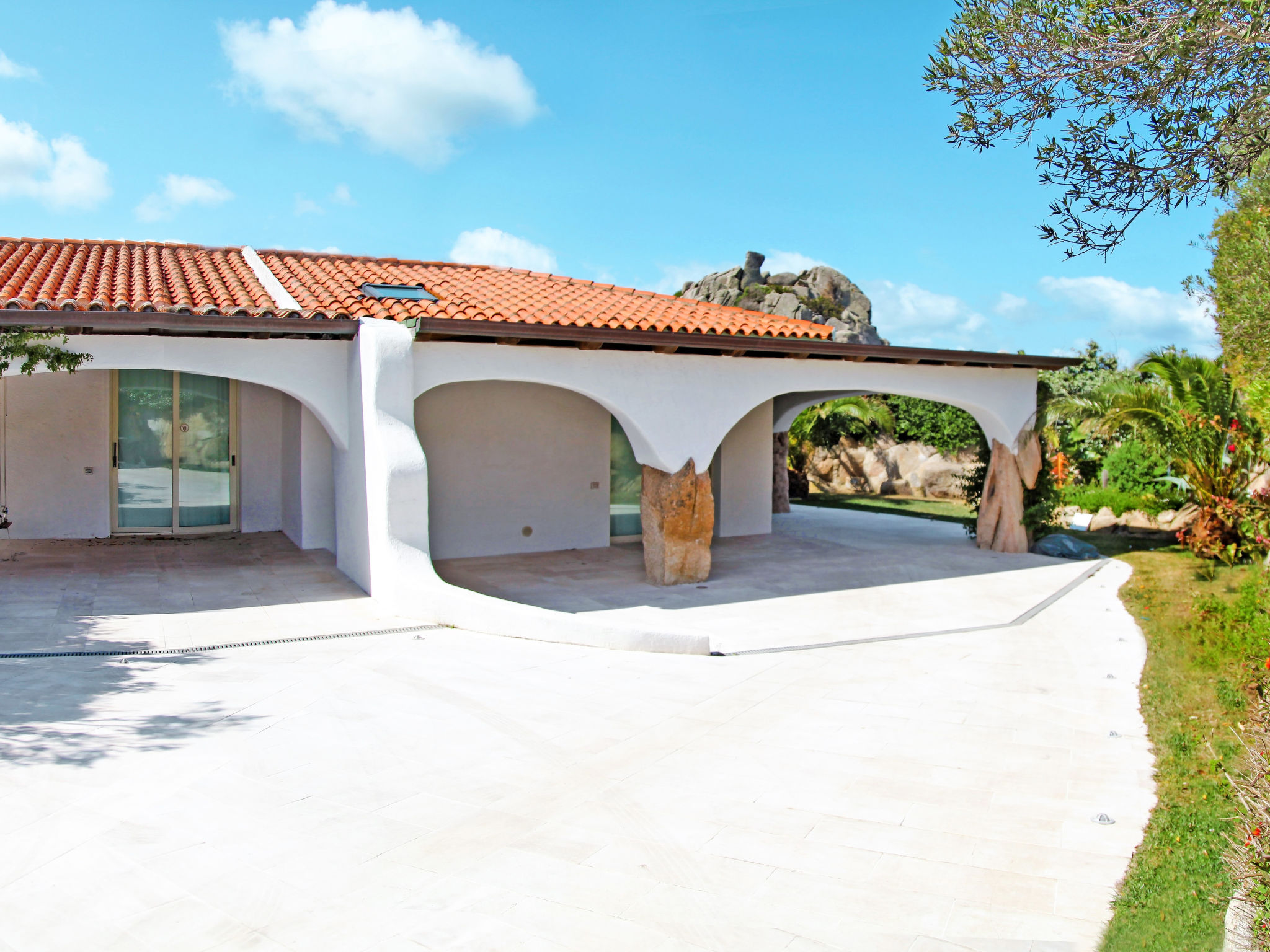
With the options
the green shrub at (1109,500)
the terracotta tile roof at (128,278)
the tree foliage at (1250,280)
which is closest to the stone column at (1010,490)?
the green shrub at (1109,500)

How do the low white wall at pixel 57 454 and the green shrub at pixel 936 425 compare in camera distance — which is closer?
the low white wall at pixel 57 454

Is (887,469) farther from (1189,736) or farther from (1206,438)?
(1189,736)

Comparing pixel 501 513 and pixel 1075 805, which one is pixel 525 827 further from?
pixel 501 513

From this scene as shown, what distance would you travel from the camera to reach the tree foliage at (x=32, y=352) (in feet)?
27.1

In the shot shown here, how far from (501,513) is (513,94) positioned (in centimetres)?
755

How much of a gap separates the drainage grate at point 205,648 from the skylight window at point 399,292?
4127mm

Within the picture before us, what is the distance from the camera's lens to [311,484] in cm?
1230

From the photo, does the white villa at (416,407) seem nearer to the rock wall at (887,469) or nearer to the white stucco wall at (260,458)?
the white stucco wall at (260,458)

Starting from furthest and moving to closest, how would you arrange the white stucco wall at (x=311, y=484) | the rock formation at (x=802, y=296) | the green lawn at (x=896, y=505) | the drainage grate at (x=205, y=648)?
the rock formation at (x=802, y=296) < the green lawn at (x=896, y=505) < the white stucco wall at (x=311, y=484) < the drainage grate at (x=205, y=648)

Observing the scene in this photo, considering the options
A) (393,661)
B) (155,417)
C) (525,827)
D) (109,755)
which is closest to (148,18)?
(155,417)

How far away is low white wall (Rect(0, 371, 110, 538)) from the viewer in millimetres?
12125

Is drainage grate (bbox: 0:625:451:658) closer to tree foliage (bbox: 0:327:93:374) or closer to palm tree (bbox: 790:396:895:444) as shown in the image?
tree foliage (bbox: 0:327:93:374)

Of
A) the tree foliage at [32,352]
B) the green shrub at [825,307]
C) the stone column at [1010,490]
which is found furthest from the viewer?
the green shrub at [825,307]

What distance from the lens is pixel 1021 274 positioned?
36.1 feet
